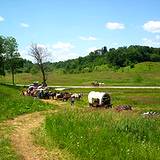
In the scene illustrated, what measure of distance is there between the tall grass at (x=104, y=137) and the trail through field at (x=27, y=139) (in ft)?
3.19

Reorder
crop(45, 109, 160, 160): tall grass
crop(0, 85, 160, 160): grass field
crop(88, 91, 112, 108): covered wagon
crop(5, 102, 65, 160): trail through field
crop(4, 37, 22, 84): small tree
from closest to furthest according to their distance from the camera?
crop(45, 109, 160, 160): tall grass < crop(0, 85, 160, 160): grass field < crop(5, 102, 65, 160): trail through field < crop(88, 91, 112, 108): covered wagon < crop(4, 37, 22, 84): small tree

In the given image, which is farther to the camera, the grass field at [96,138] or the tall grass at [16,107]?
the tall grass at [16,107]

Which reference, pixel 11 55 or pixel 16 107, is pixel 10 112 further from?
pixel 11 55

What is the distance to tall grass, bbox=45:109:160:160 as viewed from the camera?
18.8 metres

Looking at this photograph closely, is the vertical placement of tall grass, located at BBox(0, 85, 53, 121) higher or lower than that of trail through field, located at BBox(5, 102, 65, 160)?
higher

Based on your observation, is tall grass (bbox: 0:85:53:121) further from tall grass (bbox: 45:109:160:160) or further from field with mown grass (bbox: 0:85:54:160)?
tall grass (bbox: 45:109:160:160)

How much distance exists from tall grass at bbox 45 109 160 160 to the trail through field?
971mm

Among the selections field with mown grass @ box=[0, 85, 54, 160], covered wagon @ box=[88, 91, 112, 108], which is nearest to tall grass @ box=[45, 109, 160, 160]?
field with mown grass @ box=[0, 85, 54, 160]

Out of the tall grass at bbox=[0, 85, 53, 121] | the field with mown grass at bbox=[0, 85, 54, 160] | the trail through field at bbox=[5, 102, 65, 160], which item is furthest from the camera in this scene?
the tall grass at bbox=[0, 85, 53, 121]

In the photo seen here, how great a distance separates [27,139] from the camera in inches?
979

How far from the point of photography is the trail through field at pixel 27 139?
67.8 ft

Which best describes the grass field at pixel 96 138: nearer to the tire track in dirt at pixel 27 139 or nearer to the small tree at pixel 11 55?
the tire track in dirt at pixel 27 139

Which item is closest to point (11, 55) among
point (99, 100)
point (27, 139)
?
point (99, 100)

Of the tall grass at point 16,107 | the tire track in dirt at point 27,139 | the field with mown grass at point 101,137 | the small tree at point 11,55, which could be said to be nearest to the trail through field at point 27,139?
the tire track in dirt at point 27,139
